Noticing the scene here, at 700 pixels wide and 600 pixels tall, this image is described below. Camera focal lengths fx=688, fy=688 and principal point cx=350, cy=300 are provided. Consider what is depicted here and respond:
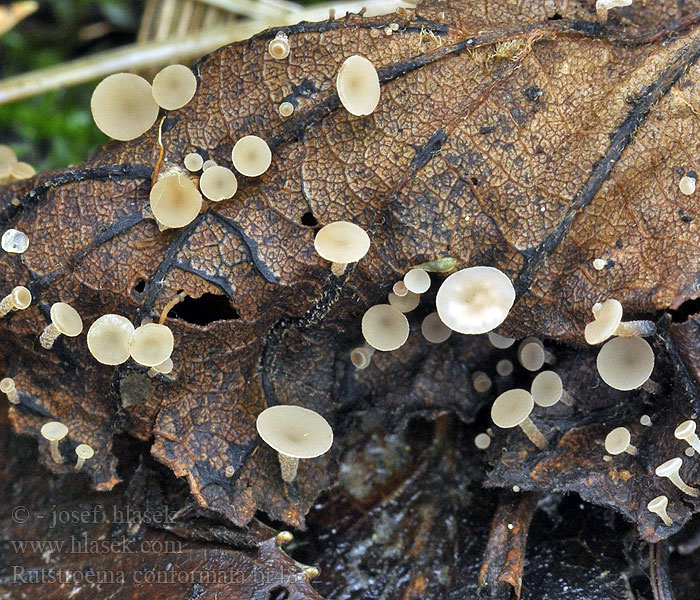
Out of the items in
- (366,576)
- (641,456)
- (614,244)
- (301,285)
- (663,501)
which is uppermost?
(614,244)

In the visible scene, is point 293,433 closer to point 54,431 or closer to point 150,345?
point 150,345

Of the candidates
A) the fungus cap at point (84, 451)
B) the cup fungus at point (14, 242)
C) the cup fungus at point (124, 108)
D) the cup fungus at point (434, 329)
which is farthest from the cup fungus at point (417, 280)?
the cup fungus at point (14, 242)

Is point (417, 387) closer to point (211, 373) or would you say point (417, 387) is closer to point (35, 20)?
point (211, 373)

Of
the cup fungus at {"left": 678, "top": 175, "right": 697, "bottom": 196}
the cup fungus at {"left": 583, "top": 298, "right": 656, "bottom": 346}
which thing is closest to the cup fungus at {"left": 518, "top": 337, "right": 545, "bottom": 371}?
the cup fungus at {"left": 583, "top": 298, "right": 656, "bottom": 346}

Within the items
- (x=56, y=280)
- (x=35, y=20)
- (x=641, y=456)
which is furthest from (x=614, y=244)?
(x=35, y=20)

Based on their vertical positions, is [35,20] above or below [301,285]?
above

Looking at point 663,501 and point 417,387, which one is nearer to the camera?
point 663,501

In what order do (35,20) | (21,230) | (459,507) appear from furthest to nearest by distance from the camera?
(35,20) < (459,507) < (21,230)
